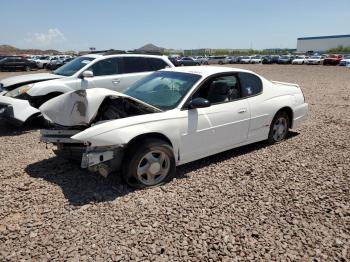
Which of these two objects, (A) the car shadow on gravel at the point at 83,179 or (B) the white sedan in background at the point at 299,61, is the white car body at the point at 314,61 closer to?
(B) the white sedan in background at the point at 299,61

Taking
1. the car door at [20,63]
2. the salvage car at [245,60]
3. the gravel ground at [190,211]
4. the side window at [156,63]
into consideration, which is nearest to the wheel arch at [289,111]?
the gravel ground at [190,211]

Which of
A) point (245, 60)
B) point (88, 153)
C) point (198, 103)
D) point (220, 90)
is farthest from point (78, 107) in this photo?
point (245, 60)

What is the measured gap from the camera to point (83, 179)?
4.75m

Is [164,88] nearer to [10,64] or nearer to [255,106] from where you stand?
[255,106]

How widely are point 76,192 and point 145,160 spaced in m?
0.96

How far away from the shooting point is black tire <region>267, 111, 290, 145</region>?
6211 mm

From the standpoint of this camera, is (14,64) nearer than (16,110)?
No

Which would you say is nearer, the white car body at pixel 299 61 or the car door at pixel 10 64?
the car door at pixel 10 64

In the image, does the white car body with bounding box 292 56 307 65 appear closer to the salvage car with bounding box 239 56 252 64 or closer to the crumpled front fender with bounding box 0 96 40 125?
the salvage car with bounding box 239 56 252 64

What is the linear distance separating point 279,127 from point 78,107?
372 cm

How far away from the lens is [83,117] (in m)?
4.51

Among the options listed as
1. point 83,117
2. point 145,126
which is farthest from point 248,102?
point 83,117

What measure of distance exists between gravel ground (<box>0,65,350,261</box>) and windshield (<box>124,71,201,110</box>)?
106 cm

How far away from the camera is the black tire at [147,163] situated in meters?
4.23
